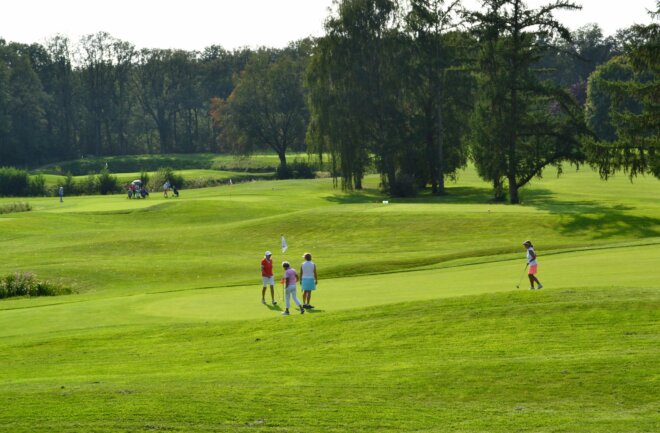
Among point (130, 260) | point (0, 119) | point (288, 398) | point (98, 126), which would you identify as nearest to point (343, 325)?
point (288, 398)

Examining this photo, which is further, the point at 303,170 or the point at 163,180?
the point at 303,170

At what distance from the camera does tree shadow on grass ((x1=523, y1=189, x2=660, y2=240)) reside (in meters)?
57.2

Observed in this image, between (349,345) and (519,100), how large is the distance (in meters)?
52.0

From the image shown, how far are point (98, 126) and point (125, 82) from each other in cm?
1436

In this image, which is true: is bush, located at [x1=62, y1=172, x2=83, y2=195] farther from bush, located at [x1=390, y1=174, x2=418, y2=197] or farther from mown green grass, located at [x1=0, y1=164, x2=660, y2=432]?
mown green grass, located at [x1=0, y1=164, x2=660, y2=432]

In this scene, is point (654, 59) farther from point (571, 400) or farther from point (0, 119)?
point (0, 119)

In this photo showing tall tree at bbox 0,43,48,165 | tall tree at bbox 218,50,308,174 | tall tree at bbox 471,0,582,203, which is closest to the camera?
tall tree at bbox 471,0,582,203

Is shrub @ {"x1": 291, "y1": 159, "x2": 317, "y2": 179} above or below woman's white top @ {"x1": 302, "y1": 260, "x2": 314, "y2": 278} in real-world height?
above

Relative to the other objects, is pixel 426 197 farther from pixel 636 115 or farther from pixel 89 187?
pixel 89 187

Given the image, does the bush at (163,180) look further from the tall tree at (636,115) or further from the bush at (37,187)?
the tall tree at (636,115)

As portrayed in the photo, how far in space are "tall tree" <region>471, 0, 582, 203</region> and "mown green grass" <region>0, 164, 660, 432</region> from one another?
62.1 feet

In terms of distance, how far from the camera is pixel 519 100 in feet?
240

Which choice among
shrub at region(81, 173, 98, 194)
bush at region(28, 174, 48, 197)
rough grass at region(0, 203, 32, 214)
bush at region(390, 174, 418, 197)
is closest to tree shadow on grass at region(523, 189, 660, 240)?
bush at region(390, 174, 418, 197)

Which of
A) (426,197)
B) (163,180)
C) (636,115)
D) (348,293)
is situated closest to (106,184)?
(163,180)
